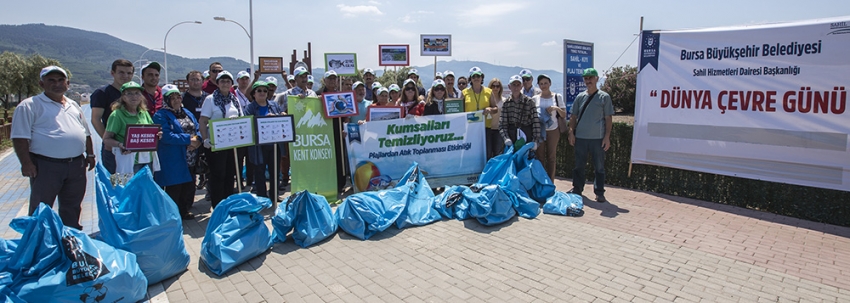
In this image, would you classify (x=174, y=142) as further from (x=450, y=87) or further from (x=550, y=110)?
(x=550, y=110)

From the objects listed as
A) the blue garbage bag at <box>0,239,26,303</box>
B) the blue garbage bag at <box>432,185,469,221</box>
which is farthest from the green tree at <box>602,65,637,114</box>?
the blue garbage bag at <box>0,239,26,303</box>

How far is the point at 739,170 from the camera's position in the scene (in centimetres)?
625

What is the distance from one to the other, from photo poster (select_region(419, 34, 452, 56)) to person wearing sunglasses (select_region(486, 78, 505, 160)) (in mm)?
6723

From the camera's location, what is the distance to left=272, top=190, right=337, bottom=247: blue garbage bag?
15.4ft

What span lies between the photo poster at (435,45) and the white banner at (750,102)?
296 inches

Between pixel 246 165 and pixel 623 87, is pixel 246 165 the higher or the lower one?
the lower one

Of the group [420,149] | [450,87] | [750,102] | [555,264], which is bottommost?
[555,264]

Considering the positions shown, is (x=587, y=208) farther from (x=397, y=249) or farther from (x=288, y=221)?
(x=288, y=221)

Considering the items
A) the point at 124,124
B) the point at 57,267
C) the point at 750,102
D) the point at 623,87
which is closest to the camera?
the point at 57,267

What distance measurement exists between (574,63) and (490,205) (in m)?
4.99

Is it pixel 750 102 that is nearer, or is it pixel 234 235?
pixel 234 235

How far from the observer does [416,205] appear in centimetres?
555

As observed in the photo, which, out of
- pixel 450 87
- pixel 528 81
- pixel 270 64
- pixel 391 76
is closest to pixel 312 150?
pixel 450 87

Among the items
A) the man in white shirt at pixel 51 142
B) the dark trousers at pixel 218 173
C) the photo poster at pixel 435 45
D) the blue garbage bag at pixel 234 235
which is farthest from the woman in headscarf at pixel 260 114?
the photo poster at pixel 435 45
